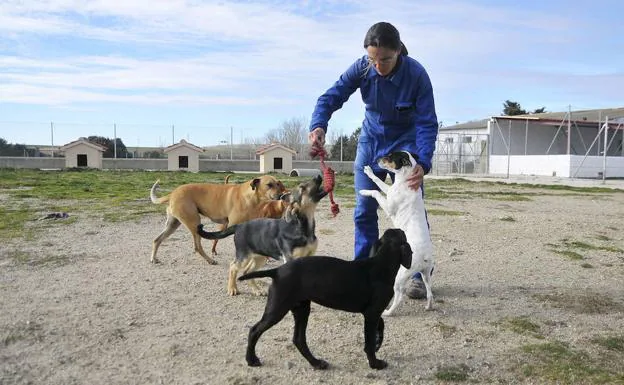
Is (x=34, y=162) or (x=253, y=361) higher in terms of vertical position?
(x=34, y=162)

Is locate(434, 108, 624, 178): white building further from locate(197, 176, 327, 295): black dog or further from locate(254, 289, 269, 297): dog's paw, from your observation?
locate(254, 289, 269, 297): dog's paw

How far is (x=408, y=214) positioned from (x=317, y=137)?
3.61 ft

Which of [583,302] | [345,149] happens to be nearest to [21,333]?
[583,302]

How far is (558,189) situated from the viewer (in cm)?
2111

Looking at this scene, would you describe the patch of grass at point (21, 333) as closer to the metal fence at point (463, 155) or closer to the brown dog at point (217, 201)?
the brown dog at point (217, 201)

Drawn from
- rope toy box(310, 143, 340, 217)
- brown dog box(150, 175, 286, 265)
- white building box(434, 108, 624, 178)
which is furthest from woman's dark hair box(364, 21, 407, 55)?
white building box(434, 108, 624, 178)

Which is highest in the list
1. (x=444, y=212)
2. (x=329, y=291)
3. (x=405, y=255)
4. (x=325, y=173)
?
(x=325, y=173)

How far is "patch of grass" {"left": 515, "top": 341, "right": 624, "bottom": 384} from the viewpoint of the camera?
11.6ft

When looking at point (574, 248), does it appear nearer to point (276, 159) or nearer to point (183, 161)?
point (276, 159)

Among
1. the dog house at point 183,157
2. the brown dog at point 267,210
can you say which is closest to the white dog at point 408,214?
the brown dog at point 267,210

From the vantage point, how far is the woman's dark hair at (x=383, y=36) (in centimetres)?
448

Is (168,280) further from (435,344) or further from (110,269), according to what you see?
(435,344)

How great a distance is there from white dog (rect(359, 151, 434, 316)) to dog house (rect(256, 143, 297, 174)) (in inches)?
1086

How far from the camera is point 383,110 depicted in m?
5.17
